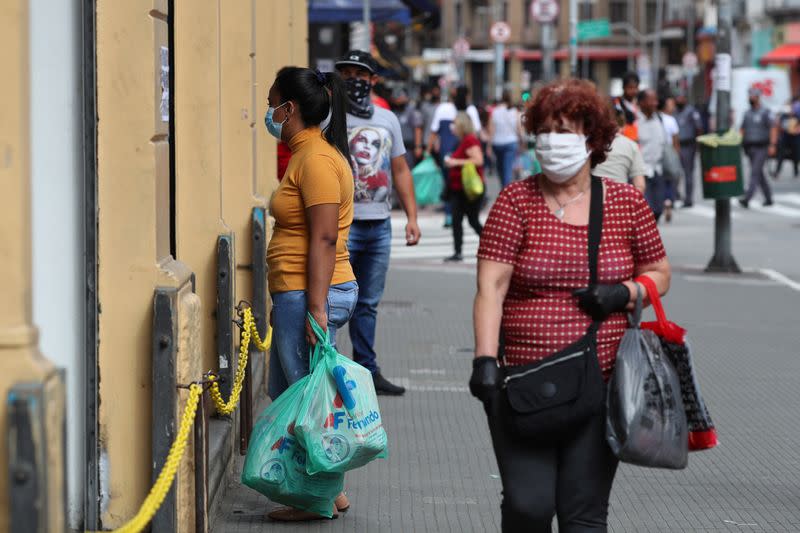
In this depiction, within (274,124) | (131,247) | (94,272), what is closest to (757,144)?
(274,124)

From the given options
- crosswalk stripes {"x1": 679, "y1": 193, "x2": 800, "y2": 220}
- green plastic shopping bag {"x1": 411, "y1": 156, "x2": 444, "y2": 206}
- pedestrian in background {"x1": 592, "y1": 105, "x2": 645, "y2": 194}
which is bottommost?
crosswalk stripes {"x1": 679, "y1": 193, "x2": 800, "y2": 220}

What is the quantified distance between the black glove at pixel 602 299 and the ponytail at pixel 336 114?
1.96 m

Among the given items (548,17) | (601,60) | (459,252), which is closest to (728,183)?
(459,252)

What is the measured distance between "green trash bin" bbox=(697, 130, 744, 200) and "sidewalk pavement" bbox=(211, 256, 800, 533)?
2658mm

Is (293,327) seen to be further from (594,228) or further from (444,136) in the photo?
(444,136)

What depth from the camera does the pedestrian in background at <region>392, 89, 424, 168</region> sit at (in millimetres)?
26875

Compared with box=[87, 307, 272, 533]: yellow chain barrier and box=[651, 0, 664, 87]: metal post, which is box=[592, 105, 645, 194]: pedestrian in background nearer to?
box=[87, 307, 272, 533]: yellow chain barrier

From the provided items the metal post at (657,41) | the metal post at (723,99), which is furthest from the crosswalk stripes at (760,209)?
the metal post at (657,41)

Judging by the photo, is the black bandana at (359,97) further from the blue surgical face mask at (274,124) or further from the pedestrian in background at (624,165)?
the pedestrian in background at (624,165)

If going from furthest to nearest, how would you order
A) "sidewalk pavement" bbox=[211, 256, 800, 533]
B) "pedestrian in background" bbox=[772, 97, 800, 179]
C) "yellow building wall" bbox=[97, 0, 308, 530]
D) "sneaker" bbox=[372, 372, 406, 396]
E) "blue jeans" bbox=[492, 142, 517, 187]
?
1. "pedestrian in background" bbox=[772, 97, 800, 179]
2. "blue jeans" bbox=[492, 142, 517, 187]
3. "sneaker" bbox=[372, 372, 406, 396]
4. "sidewalk pavement" bbox=[211, 256, 800, 533]
5. "yellow building wall" bbox=[97, 0, 308, 530]

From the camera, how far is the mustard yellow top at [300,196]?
6.01m

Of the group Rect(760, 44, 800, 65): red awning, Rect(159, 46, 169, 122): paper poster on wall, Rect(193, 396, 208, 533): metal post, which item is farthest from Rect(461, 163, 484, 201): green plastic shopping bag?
Rect(760, 44, 800, 65): red awning

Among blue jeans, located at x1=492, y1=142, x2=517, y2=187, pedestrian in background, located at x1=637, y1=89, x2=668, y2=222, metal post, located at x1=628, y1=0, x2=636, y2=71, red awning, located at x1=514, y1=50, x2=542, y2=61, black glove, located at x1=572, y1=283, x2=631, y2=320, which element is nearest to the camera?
black glove, located at x1=572, y1=283, x2=631, y2=320

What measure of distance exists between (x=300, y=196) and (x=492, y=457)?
2.01 meters
